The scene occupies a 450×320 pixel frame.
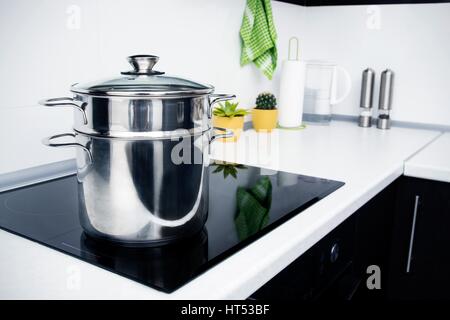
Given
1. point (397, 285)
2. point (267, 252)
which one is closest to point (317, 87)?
point (397, 285)

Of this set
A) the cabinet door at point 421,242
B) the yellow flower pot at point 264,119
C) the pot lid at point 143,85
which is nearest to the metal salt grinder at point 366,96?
the yellow flower pot at point 264,119

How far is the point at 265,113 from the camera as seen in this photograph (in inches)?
58.5

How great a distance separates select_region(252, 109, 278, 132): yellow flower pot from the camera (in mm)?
1489

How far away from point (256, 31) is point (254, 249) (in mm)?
1032

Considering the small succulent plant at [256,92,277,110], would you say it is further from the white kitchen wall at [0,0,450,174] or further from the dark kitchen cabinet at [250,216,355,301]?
the dark kitchen cabinet at [250,216,355,301]

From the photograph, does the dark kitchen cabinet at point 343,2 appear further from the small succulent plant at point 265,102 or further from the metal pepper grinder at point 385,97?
the small succulent plant at point 265,102

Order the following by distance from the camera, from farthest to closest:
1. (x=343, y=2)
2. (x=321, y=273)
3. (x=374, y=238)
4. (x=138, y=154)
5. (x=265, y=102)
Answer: (x=343, y=2) → (x=265, y=102) → (x=374, y=238) → (x=321, y=273) → (x=138, y=154)

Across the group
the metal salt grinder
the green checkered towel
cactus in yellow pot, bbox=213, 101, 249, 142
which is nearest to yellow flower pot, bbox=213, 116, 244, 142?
cactus in yellow pot, bbox=213, 101, 249, 142

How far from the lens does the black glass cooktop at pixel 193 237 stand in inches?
22.6

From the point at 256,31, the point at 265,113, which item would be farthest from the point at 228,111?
the point at 256,31

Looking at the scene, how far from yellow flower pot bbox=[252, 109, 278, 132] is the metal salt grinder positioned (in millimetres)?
391

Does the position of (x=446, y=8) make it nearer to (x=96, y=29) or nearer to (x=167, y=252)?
(x=96, y=29)

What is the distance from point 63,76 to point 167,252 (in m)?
0.51

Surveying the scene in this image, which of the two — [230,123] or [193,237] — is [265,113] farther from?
[193,237]
